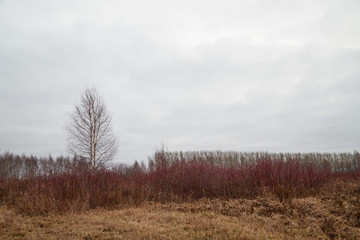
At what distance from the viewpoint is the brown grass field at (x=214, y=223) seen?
6055 millimetres

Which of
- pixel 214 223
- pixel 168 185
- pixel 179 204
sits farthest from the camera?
pixel 168 185

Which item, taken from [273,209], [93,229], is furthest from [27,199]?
[273,209]

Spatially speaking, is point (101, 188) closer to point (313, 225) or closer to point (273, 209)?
point (273, 209)

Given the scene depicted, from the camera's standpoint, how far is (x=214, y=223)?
273 inches

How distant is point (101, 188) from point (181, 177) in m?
4.17

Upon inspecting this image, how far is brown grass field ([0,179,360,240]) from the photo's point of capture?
19.9 ft

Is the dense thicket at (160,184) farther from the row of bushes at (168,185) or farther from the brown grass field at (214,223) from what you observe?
the brown grass field at (214,223)

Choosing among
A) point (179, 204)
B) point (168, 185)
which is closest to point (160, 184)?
point (168, 185)

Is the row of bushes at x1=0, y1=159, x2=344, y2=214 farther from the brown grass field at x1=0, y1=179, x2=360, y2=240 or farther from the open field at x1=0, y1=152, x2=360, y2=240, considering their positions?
the brown grass field at x1=0, y1=179, x2=360, y2=240

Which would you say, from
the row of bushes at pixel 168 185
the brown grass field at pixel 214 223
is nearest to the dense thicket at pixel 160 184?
the row of bushes at pixel 168 185

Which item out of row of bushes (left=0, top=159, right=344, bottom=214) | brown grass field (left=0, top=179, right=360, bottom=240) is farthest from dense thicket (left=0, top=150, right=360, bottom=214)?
brown grass field (left=0, top=179, right=360, bottom=240)

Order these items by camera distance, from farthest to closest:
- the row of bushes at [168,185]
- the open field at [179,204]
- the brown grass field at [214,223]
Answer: the row of bushes at [168,185] → the open field at [179,204] → the brown grass field at [214,223]

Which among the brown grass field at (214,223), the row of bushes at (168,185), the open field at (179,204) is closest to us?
the brown grass field at (214,223)

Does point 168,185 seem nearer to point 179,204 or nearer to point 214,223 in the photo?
point 179,204
